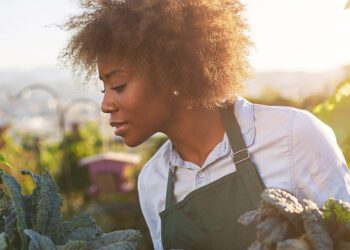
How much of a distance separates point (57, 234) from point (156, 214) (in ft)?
3.43

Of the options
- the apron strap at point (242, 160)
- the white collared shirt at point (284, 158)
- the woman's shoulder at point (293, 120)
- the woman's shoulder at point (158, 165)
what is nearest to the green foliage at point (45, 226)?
the apron strap at point (242, 160)

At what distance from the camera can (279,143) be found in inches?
91.9

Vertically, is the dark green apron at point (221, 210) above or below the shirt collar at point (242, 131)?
below

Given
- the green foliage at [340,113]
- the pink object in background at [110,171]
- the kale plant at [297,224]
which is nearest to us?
the kale plant at [297,224]

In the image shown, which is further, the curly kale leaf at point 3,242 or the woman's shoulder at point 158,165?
the woman's shoulder at point 158,165

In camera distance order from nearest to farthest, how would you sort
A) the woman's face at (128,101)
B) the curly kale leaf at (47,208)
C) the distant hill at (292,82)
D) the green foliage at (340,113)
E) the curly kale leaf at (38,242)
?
the curly kale leaf at (38,242), the curly kale leaf at (47,208), the woman's face at (128,101), the green foliage at (340,113), the distant hill at (292,82)

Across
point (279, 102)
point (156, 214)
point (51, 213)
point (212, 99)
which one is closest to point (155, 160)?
point (156, 214)

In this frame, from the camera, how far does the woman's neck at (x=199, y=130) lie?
246cm

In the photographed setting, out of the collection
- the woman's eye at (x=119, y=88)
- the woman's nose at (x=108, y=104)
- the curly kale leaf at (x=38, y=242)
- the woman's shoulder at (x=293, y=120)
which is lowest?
the curly kale leaf at (x=38, y=242)

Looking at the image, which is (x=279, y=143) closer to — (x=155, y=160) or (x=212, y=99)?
(x=212, y=99)

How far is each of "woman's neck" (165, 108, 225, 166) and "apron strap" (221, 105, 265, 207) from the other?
0.14 ft

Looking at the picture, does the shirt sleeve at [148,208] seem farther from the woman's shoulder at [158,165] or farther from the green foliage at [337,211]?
the green foliage at [337,211]

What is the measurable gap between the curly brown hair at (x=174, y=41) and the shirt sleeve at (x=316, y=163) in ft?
1.00

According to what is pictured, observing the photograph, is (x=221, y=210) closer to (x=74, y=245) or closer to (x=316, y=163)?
(x=316, y=163)
